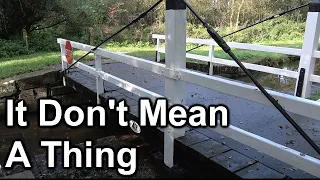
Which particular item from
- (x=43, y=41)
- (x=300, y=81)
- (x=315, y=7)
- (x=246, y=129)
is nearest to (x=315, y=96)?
(x=300, y=81)

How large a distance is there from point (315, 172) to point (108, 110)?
3.32 meters

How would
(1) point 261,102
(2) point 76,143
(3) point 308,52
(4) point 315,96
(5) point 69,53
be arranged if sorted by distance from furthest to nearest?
(5) point 69,53 < (4) point 315,96 < (2) point 76,143 < (3) point 308,52 < (1) point 261,102

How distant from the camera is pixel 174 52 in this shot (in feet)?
9.55

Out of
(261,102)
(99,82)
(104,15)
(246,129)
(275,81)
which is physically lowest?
(275,81)

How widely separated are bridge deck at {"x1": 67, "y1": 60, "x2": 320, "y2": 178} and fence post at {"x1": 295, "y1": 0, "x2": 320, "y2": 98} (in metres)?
0.68

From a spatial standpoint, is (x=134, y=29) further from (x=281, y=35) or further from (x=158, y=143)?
(x=158, y=143)

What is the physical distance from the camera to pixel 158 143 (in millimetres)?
3467

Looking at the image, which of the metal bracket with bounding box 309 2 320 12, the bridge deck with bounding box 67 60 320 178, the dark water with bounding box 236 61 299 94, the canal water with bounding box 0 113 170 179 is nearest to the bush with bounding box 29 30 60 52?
the canal water with bounding box 0 113 170 179

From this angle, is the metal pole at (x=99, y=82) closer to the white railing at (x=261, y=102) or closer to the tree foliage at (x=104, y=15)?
the white railing at (x=261, y=102)

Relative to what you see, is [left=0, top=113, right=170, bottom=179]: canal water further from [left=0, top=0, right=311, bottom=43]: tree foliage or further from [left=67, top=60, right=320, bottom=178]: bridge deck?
[left=0, top=0, right=311, bottom=43]: tree foliage

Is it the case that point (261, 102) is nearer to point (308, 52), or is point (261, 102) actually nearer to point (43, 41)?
point (308, 52)

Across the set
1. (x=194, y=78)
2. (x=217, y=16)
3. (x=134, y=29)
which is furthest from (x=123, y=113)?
(x=217, y=16)

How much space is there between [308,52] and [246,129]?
5.61 feet

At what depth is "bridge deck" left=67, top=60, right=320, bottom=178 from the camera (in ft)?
8.31
